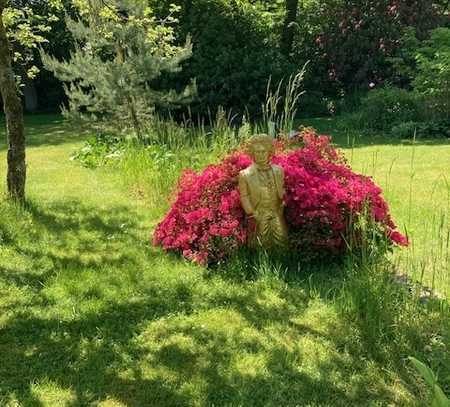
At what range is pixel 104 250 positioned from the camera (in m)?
5.45

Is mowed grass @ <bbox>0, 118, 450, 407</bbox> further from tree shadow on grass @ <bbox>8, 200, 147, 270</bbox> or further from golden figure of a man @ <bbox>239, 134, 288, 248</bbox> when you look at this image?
golden figure of a man @ <bbox>239, 134, 288, 248</bbox>

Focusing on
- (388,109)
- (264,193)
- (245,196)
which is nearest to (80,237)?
(245,196)

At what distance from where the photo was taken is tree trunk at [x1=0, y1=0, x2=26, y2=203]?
589cm

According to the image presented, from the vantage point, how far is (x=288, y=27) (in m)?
16.8

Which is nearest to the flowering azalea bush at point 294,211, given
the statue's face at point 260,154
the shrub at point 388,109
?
the statue's face at point 260,154

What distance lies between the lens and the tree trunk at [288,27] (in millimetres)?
16953

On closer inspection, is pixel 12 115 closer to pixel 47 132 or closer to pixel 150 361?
pixel 150 361

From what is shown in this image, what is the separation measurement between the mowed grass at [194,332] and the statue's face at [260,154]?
86 centimetres

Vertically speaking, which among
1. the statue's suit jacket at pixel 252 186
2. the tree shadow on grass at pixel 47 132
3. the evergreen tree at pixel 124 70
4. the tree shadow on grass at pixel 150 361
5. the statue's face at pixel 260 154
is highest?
the evergreen tree at pixel 124 70

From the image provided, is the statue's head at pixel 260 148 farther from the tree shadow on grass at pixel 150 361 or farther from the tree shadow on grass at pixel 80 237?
the tree shadow on grass at pixel 80 237

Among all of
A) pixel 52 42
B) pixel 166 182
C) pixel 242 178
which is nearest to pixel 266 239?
pixel 242 178

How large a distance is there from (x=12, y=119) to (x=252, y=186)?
2.99 m

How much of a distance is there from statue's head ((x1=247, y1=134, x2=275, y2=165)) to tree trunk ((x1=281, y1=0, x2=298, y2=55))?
1303cm

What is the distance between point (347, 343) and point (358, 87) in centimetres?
1366
